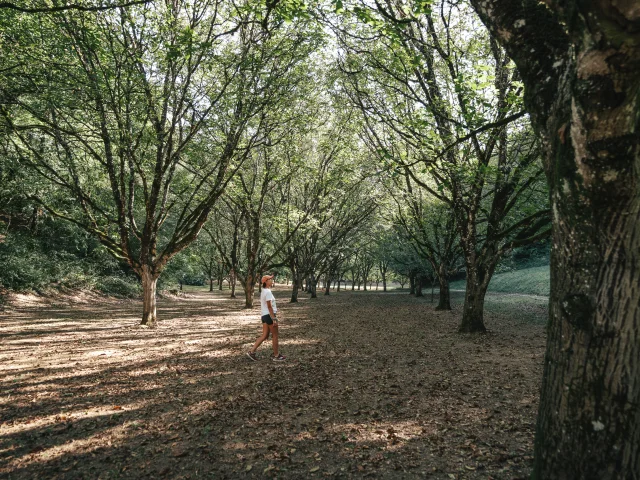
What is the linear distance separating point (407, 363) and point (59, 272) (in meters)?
22.9

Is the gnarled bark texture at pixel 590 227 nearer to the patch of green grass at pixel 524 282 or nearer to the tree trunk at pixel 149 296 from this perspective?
the tree trunk at pixel 149 296

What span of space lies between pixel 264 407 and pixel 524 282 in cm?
3744

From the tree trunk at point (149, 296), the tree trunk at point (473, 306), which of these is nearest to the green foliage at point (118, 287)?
the tree trunk at point (149, 296)

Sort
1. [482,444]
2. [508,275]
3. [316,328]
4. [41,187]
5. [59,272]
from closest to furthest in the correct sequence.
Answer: [482,444], [316,328], [41,187], [59,272], [508,275]

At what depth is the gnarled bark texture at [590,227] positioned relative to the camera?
2.49m

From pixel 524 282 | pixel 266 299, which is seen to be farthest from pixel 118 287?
pixel 524 282

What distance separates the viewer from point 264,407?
20.3 ft

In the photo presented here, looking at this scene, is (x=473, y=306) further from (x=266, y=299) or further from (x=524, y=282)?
(x=524, y=282)

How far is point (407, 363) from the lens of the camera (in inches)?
360

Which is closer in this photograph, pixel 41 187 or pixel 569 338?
Result: pixel 569 338

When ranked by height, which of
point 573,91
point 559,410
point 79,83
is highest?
point 79,83

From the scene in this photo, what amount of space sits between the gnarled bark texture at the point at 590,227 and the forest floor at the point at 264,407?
1.52 metres

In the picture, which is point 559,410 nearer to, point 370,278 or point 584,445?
point 584,445

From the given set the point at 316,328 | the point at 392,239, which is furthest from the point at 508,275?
the point at 316,328
